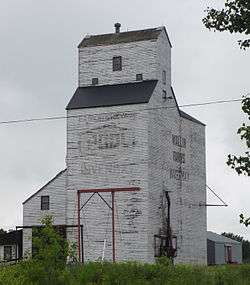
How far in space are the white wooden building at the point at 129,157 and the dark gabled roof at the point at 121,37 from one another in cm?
8

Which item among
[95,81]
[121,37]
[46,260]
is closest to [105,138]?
[95,81]

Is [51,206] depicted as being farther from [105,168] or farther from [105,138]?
[105,138]

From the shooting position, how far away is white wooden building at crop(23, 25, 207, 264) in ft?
174

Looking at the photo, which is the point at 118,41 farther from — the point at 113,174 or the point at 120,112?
the point at 113,174

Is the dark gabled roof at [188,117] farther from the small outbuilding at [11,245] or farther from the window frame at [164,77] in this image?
the small outbuilding at [11,245]

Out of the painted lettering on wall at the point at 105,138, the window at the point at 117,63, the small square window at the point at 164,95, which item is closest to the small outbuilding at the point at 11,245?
the painted lettering on wall at the point at 105,138

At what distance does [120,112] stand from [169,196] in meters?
7.56

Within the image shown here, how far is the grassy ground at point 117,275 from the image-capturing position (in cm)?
2203

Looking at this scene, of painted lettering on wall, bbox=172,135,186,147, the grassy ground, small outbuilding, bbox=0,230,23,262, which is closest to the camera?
the grassy ground

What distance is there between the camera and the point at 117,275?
86.6 feet

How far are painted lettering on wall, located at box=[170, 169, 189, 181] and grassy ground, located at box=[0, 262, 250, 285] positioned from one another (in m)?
25.3

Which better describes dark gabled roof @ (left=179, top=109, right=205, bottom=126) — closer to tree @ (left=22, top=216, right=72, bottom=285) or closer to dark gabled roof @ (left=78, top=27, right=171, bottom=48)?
dark gabled roof @ (left=78, top=27, right=171, bottom=48)

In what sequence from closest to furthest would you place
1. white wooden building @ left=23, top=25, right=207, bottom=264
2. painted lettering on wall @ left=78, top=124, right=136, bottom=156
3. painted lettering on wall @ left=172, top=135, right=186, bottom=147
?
white wooden building @ left=23, top=25, right=207, bottom=264
painted lettering on wall @ left=78, top=124, right=136, bottom=156
painted lettering on wall @ left=172, top=135, right=186, bottom=147

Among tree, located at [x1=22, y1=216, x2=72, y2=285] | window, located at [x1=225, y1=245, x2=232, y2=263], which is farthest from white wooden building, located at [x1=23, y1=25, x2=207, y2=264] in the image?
tree, located at [x1=22, y1=216, x2=72, y2=285]
